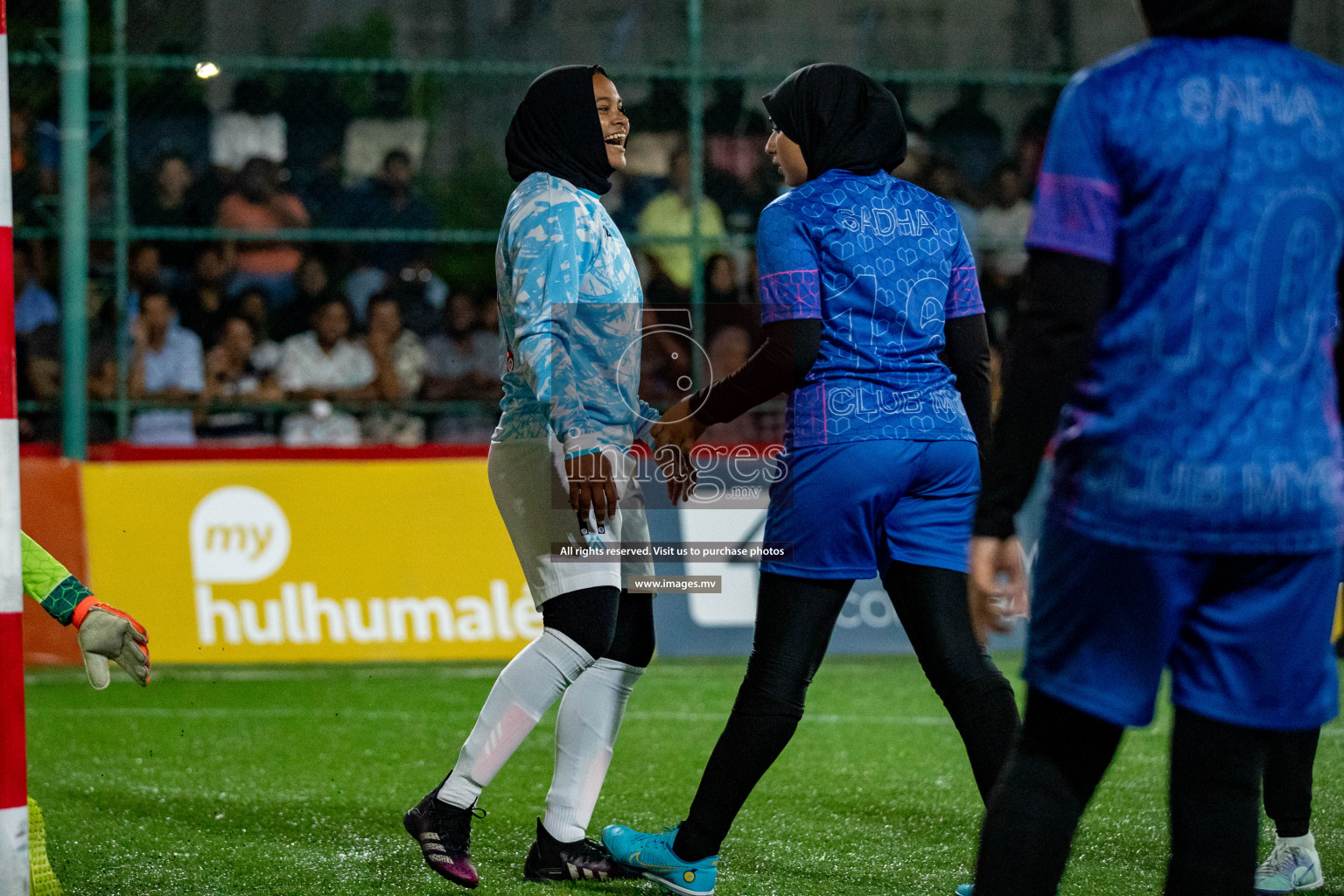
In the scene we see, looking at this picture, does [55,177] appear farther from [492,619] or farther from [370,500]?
[492,619]

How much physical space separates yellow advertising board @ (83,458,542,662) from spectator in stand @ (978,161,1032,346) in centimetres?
433

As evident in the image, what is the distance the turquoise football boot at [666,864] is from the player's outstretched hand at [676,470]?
2.64 feet

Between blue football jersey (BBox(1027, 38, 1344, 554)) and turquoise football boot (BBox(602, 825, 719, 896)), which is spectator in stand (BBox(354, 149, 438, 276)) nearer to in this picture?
turquoise football boot (BBox(602, 825, 719, 896))

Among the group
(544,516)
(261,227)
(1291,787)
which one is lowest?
(1291,787)

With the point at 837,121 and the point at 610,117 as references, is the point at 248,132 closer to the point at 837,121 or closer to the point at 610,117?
the point at 610,117

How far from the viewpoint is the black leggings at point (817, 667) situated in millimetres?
3412

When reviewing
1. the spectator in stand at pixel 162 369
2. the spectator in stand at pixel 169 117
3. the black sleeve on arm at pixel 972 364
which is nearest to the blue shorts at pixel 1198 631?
the black sleeve on arm at pixel 972 364

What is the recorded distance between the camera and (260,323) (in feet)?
33.4

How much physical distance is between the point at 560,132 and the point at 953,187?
780 cm

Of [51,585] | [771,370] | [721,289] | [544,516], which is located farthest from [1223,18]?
[721,289]

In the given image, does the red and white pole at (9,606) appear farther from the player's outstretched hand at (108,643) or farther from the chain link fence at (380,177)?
the chain link fence at (380,177)

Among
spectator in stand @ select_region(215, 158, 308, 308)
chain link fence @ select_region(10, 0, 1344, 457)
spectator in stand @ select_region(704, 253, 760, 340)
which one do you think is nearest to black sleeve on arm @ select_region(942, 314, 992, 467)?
chain link fence @ select_region(10, 0, 1344, 457)

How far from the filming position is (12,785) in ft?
8.68

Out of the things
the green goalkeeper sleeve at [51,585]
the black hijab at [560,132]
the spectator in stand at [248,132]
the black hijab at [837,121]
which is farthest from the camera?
the spectator in stand at [248,132]
